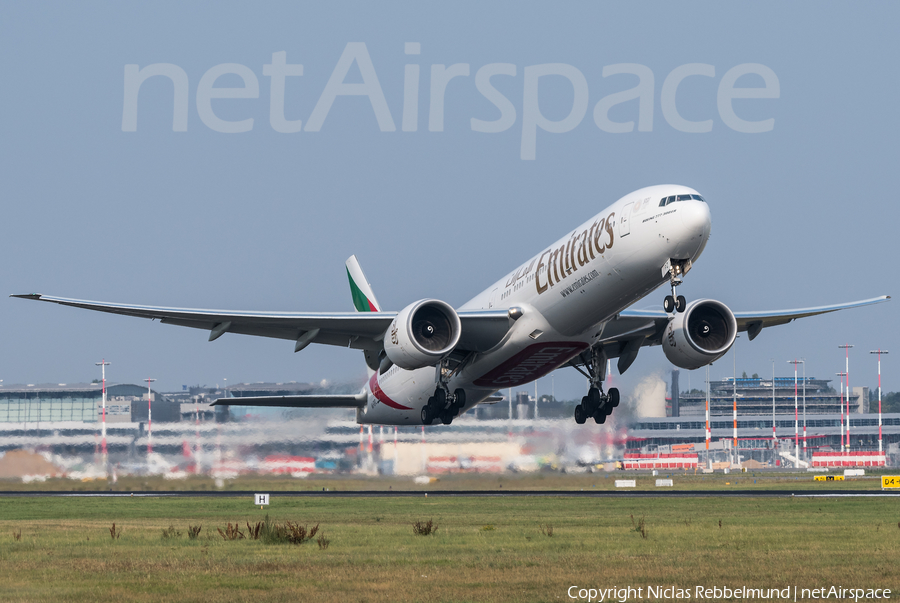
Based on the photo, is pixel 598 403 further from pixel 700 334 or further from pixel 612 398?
pixel 700 334

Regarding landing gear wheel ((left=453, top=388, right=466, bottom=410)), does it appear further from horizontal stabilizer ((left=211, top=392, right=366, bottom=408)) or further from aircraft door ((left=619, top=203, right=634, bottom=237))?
aircraft door ((left=619, top=203, right=634, bottom=237))

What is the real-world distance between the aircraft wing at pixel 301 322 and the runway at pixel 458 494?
56.8 feet

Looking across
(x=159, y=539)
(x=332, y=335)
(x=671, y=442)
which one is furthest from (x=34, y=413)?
(x=671, y=442)

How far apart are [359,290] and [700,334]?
17884 mm

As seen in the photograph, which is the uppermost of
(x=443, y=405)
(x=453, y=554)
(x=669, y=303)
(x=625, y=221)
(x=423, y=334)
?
(x=625, y=221)

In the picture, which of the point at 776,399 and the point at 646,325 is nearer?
the point at 646,325

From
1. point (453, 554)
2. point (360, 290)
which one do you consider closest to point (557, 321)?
point (453, 554)

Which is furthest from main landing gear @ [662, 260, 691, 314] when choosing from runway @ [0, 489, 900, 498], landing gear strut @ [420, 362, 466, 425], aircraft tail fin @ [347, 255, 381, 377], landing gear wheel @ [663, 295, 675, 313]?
runway @ [0, 489, 900, 498]

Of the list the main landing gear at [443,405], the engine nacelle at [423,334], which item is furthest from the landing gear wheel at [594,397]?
the engine nacelle at [423,334]

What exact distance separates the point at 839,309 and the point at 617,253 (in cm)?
1405

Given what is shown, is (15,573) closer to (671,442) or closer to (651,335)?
(651,335)

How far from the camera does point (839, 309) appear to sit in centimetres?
3947

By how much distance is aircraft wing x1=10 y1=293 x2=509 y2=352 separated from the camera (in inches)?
1357

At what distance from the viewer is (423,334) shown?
34.4 m
